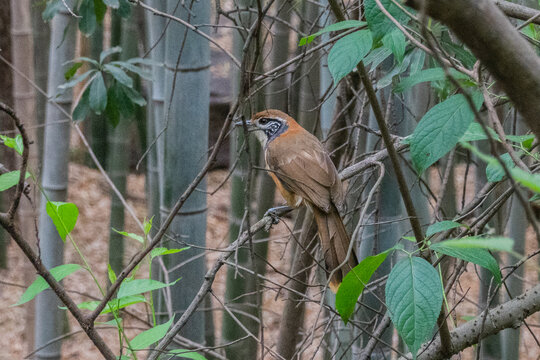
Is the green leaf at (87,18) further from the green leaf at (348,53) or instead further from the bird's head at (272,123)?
the green leaf at (348,53)

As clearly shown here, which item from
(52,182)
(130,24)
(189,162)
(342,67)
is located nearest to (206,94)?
(189,162)

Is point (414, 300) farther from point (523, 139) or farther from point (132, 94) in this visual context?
point (132, 94)

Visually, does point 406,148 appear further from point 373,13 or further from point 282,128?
point 282,128

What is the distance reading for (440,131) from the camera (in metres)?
1.18

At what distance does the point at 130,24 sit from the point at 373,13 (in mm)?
3501

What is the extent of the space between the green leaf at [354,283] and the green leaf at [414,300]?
4 centimetres

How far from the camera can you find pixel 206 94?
2521 millimetres

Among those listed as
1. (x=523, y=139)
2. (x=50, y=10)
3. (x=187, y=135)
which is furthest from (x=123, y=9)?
(x=523, y=139)

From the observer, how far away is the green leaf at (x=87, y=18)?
2.69 metres

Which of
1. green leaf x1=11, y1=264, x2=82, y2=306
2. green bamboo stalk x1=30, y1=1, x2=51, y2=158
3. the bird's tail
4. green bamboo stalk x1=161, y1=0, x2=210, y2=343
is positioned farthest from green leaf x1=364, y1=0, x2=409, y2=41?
green bamboo stalk x1=30, y1=1, x2=51, y2=158

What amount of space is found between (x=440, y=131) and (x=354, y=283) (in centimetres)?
30

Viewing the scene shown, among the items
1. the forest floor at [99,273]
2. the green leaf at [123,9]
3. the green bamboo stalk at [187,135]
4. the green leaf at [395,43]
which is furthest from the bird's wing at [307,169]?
the forest floor at [99,273]

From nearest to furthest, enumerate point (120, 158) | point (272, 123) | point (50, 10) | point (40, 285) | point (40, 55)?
point (40, 285) < point (50, 10) < point (272, 123) < point (120, 158) < point (40, 55)

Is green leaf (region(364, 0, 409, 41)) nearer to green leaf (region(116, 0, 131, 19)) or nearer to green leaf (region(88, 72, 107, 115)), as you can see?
green leaf (region(116, 0, 131, 19))
